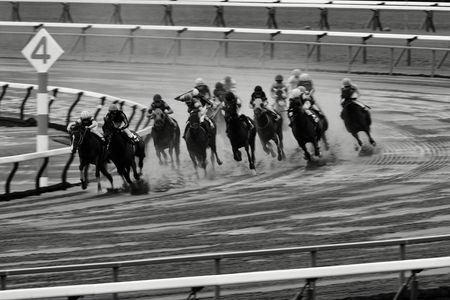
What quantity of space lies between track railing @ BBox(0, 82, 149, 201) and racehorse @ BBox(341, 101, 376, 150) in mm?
3704

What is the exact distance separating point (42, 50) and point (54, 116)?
8263 millimetres

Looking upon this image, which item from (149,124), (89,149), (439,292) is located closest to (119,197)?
(89,149)

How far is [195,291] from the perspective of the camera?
7.70 metres

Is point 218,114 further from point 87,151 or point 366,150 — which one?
point 87,151

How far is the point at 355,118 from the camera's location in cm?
2212

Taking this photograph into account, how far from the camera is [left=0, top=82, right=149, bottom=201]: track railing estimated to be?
18.2 meters

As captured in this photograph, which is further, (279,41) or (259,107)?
(279,41)

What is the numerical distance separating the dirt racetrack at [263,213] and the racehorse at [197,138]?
256 mm

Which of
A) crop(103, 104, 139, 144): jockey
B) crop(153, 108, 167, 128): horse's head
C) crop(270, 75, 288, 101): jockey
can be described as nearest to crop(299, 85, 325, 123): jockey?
crop(270, 75, 288, 101): jockey

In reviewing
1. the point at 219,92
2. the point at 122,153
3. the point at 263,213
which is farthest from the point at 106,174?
the point at 219,92

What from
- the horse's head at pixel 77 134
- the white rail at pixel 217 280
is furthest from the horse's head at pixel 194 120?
the white rail at pixel 217 280

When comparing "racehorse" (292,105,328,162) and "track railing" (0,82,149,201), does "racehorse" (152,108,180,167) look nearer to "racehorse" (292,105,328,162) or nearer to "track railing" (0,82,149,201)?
"track railing" (0,82,149,201)

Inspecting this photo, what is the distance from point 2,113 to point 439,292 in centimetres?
2014

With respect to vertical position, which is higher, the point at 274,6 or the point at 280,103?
the point at 274,6
